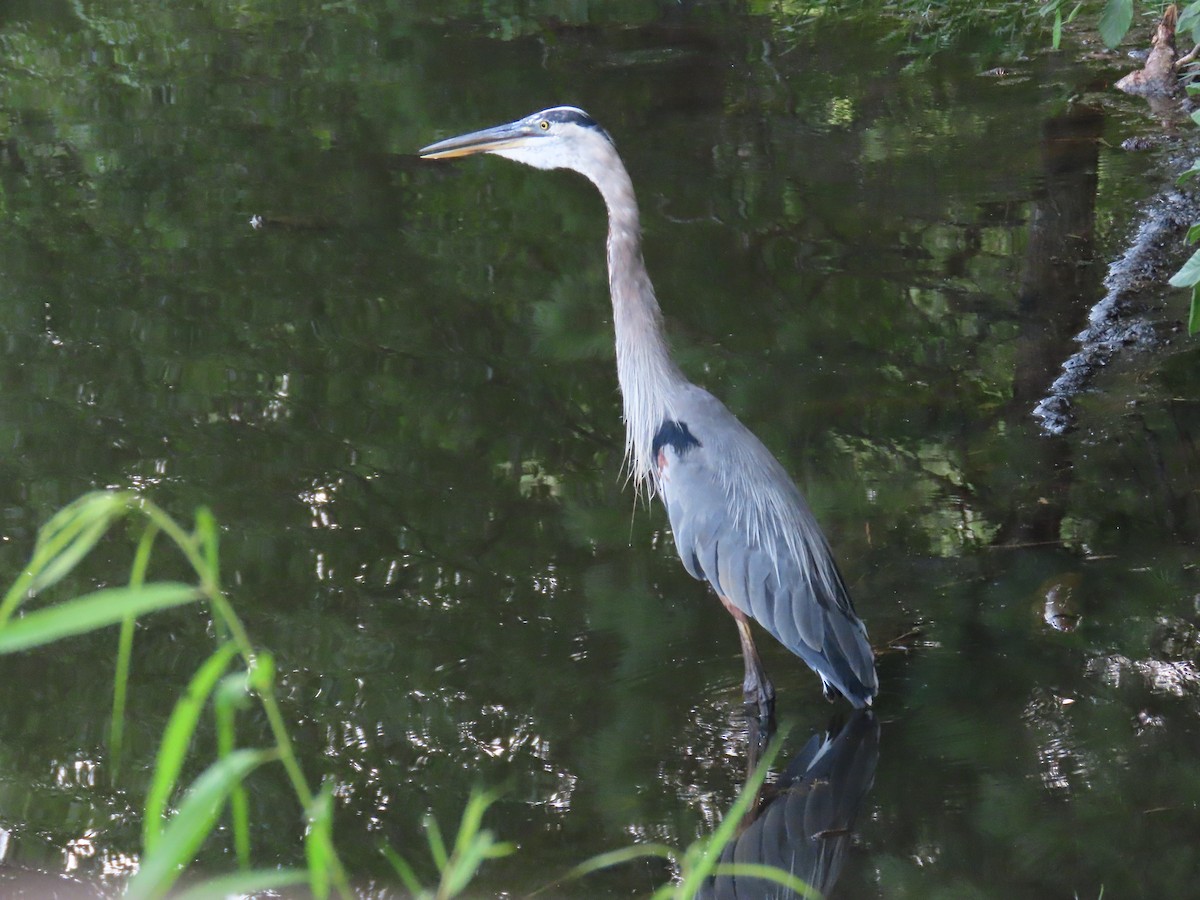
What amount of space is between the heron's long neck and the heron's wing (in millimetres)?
109

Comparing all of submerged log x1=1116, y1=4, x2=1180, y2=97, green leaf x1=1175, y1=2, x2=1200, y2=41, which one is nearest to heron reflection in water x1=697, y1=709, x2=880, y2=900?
green leaf x1=1175, y1=2, x2=1200, y2=41

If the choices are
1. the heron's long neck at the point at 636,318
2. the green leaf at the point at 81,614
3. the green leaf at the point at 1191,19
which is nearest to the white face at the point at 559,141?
the heron's long neck at the point at 636,318

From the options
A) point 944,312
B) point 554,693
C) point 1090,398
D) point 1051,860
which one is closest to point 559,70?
point 944,312

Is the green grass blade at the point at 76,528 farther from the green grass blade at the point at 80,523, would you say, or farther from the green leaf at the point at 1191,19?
the green leaf at the point at 1191,19

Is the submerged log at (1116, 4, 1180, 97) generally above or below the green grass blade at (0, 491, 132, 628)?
above

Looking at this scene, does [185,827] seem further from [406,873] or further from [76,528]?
[406,873]

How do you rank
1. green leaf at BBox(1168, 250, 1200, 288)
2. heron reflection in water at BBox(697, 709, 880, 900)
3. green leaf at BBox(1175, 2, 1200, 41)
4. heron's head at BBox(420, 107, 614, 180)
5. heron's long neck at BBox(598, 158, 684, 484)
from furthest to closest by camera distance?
heron's head at BBox(420, 107, 614, 180) → heron's long neck at BBox(598, 158, 684, 484) → green leaf at BBox(1175, 2, 1200, 41) → heron reflection in water at BBox(697, 709, 880, 900) → green leaf at BBox(1168, 250, 1200, 288)

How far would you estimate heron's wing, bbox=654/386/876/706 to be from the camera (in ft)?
12.9


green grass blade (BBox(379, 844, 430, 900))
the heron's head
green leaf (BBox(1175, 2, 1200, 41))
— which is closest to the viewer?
green grass blade (BBox(379, 844, 430, 900))

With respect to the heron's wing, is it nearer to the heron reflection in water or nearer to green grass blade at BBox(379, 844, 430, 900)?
the heron reflection in water

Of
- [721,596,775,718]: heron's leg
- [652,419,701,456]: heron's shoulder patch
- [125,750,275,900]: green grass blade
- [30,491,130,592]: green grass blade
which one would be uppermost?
[30,491,130,592]: green grass blade

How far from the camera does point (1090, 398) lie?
561 cm

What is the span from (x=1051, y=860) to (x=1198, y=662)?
986mm

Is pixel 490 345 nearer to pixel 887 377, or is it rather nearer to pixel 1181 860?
pixel 887 377
